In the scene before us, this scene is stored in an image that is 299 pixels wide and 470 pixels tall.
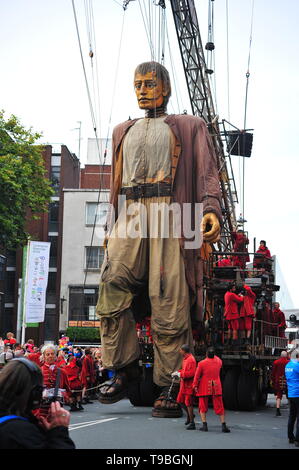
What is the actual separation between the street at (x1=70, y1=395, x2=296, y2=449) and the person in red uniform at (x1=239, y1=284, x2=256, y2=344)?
1600mm

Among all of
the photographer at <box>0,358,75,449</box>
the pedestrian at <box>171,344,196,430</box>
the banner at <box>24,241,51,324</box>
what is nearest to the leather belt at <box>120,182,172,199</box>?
the pedestrian at <box>171,344,196,430</box>

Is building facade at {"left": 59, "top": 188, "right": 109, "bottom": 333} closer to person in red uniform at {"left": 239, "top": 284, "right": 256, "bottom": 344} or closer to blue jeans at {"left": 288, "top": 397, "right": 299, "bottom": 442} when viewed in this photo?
person in red uniform at {"left": 239, "top": 284, "right": 256, "bottom": 344}

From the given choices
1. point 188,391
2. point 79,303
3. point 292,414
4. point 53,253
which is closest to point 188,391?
point 188,391

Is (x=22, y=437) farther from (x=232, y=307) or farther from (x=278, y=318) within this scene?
(x=278, y=318)

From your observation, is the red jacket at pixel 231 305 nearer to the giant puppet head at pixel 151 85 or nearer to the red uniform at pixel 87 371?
the red uniform at pixel 87 371

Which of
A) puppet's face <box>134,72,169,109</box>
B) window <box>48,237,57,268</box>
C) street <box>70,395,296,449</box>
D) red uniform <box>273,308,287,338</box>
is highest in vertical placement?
window <box>48,237,57,268</box>

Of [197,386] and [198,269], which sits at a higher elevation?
[198,269]

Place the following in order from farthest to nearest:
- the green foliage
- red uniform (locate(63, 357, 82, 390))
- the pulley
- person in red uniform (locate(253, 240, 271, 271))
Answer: the green foliage → the pulley → person in red uniform (locate(253, 240, 271, 271)) → red uniform (locate(63, 357, 82, 390))

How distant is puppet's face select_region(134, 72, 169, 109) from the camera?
755 centimetres

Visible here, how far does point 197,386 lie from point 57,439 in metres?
7.12

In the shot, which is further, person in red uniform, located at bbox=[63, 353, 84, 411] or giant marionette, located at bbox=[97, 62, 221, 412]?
person in red uniform, located at bbox=[63, 353, 84, 411]

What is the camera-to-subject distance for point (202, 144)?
24.8 feet
